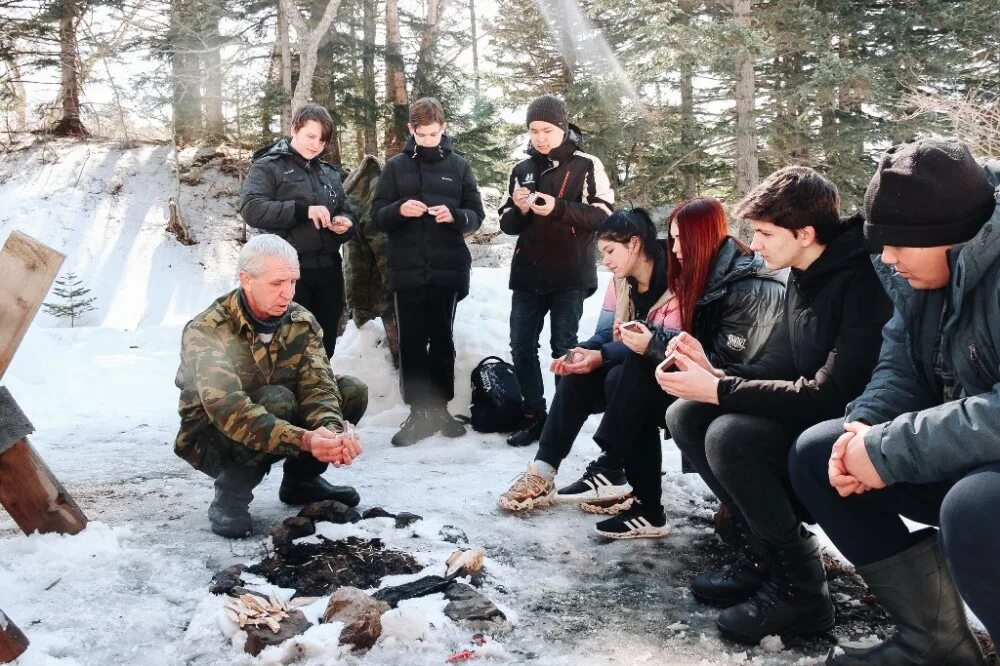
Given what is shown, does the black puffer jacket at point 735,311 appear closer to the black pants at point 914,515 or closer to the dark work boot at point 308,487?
the black pants at point 914,515

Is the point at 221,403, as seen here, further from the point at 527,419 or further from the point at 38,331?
the point at 38,331

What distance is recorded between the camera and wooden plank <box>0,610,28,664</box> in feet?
7.06

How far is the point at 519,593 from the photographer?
2.83 metres

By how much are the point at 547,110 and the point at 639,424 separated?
2.34 meters

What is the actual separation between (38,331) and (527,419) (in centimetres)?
571

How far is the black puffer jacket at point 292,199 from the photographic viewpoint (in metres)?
4.70

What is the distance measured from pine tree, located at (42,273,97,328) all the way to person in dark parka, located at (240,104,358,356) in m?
9.39

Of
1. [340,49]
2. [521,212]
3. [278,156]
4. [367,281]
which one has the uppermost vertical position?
[340,49]

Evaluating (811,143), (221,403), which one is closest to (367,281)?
(221,403)

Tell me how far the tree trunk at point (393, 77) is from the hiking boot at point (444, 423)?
31.6ft

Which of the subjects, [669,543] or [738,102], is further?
[738,102]

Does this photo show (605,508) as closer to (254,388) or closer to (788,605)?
(788,605)

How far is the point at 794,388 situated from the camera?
249 centimetres

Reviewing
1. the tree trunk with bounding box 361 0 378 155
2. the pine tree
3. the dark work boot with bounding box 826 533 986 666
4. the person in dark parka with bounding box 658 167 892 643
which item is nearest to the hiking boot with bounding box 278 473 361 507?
the person in dark parka with bounding box 658 167 892 643
